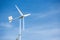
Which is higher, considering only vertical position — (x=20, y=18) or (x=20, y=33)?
(x=20, y=18)

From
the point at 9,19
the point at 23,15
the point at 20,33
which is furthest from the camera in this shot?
the point at 9,19

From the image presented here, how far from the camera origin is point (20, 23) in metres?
36.7

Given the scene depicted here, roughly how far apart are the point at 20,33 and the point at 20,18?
475 centimetres

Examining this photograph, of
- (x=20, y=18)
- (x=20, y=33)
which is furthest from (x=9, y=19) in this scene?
(x=20, y=33)

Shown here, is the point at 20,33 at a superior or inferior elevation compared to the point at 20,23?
inferior

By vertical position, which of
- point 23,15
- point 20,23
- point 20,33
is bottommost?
point 20,33

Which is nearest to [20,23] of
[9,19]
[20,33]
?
[20,33]

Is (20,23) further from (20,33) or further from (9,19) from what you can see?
(9,19)

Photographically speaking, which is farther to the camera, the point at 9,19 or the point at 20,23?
the point at 9,19

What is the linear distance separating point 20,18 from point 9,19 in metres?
4.45

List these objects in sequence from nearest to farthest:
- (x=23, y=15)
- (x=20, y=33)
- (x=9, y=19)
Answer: (x=20, y=33), (x=23, y=15), (x=9, y=19)

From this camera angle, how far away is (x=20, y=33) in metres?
36.0

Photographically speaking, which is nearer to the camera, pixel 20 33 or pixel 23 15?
pixel 20 33

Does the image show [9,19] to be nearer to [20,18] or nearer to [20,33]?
[20,18]
